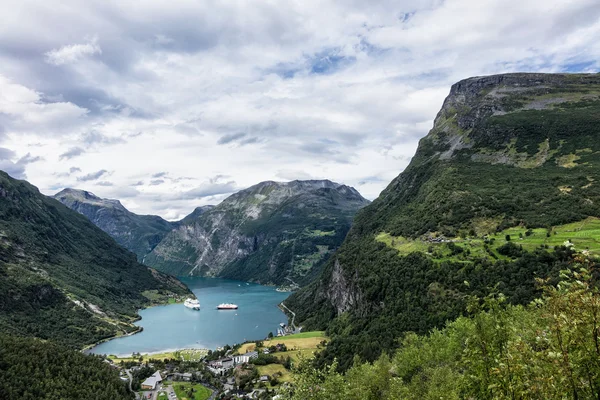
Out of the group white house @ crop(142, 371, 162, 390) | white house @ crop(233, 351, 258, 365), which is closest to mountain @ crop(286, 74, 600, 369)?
white house @ crop(233, 351, 258, 365)

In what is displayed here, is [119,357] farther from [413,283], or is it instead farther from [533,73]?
[533,73]

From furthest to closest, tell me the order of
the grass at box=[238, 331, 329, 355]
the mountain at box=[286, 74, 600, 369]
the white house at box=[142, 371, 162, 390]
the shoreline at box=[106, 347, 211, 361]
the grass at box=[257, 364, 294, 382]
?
the shoreline at box=[106, 347, 211, 361] → the grass at box=[238, 331, 329, 355] → the grass at box=[257, 364, 294, 382] → the white house at box=[142, 371, 162, 390] → the mountain at box=[286, 74, 600, 369]

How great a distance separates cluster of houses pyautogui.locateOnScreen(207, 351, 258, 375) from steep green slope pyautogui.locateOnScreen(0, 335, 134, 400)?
2926cm

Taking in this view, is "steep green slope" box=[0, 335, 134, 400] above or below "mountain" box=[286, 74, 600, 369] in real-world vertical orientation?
below

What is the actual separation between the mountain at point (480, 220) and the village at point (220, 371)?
628 inches

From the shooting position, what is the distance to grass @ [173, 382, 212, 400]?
325 feet

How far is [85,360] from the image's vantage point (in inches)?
3920

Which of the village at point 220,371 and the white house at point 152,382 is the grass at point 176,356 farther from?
the white house at point 152,382

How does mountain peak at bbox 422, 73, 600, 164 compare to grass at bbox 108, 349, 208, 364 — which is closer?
grass at bbox 108, 349, 208, 364

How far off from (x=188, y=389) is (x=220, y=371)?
16699mm

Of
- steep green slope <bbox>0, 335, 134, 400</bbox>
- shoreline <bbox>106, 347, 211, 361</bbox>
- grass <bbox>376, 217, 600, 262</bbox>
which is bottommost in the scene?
shoreline <bbox>106, 347, 211, 361</bbox>

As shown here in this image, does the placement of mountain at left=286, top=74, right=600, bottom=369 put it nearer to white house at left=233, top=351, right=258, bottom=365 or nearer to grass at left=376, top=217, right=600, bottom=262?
grass at left=376, top=217, right=600, bottom=262

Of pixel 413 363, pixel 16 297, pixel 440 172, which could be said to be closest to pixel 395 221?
pixel 440 172

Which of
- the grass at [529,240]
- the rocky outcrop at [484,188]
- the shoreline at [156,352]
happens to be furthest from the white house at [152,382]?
the grass at [529,240]
